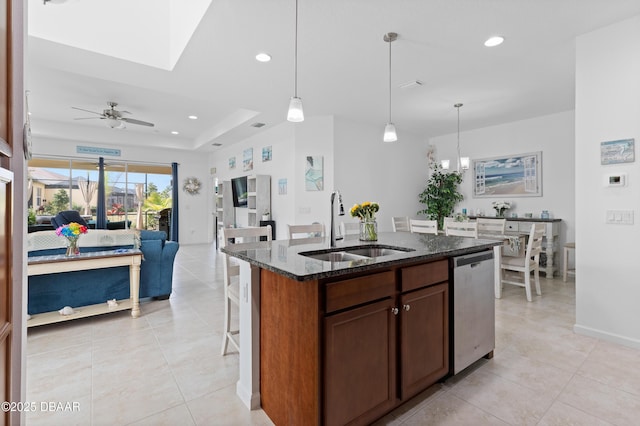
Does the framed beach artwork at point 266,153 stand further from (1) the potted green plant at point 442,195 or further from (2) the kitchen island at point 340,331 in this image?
(2) the kitchen island at point 340,331

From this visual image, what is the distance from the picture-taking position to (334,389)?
1442mm

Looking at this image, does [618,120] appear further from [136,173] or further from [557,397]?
[136,173]

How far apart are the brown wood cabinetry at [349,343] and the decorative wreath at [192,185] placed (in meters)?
8.28

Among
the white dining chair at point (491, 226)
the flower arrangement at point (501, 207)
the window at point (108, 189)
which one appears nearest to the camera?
the white dining chair at point (491, 226)

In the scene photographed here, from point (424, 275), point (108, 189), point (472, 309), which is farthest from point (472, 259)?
point (108, 189)

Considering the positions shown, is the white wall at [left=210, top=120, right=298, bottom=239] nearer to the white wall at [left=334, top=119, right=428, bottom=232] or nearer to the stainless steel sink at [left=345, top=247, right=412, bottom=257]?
the white wall at [left=334, top=119, right=428, bottom=232]

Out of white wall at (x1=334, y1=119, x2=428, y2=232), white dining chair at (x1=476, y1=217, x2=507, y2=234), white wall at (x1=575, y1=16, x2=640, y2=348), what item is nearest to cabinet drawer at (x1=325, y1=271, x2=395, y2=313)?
white wall at (x1=575, y1=16, x2=640, y2=348)

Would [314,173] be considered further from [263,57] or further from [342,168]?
[263,57]

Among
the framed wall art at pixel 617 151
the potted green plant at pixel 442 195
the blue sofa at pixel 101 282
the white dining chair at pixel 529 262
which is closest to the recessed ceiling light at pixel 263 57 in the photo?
the blue sofa at pixel 101 282

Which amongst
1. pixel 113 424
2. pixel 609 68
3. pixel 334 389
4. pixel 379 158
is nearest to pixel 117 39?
pixel 113 424

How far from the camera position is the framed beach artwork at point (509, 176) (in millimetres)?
5449

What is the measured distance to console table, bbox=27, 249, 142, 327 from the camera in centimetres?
280

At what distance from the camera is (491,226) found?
171 inches

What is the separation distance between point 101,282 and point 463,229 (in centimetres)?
427
